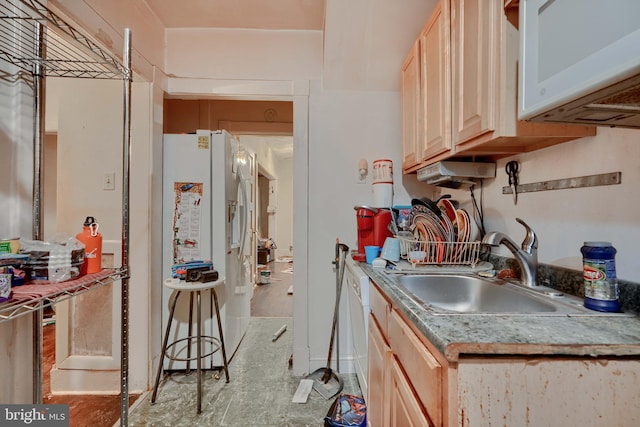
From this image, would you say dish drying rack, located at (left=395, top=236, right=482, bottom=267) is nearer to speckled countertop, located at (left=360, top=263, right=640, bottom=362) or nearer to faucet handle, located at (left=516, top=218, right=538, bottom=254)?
faucet handle, located at (left=516, top=218, right=538, bottom=254)

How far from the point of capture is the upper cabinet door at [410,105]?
5.68 ft

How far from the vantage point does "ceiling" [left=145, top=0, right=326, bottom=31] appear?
6.16 ft

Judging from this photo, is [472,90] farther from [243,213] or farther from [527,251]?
[243,213]

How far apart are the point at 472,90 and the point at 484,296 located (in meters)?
0.86

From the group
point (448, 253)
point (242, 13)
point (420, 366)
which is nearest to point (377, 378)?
point (420, 366)

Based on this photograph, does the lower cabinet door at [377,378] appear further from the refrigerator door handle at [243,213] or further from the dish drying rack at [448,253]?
the refrigerator door handle at [243,213]

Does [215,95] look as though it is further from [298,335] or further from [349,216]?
[298,335]

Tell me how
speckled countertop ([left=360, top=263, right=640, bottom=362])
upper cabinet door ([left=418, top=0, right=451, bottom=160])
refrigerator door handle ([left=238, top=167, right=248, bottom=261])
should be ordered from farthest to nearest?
1. refrigerator door handle ([left=238, top=167, right=248, bottom=261])
2. upper cabinet door ([left=418, top=0, right=451, bottom=160])
3. speckled countertop ([left=360, top=263, right=640, bottom=362])

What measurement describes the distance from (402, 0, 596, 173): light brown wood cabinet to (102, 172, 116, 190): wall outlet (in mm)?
1954

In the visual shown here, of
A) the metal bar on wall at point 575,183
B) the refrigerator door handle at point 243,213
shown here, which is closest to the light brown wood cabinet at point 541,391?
the metal bar on wall at point 575,183

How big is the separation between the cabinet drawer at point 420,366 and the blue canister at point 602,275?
54cm

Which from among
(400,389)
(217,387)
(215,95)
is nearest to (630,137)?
(400,389)

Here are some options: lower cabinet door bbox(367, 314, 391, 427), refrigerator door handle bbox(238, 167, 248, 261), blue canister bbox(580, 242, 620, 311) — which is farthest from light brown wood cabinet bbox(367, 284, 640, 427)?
refrigerator door handle bbox(238, 167, 248, 261)

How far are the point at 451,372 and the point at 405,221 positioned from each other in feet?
4.07
